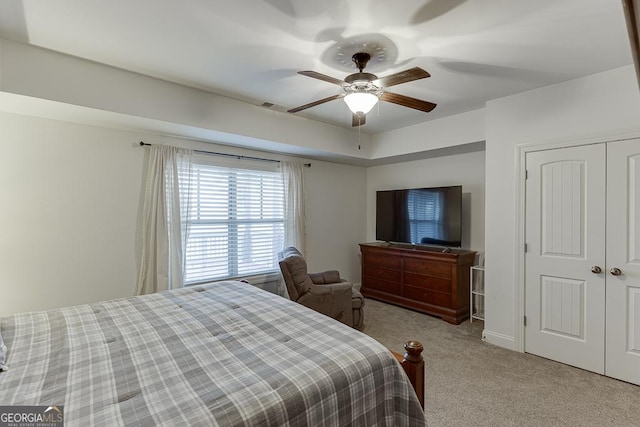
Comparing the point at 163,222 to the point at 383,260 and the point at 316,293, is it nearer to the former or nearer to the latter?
the point at 316,293

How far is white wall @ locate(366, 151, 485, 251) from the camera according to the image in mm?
3996

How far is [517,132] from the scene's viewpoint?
2.97 metres

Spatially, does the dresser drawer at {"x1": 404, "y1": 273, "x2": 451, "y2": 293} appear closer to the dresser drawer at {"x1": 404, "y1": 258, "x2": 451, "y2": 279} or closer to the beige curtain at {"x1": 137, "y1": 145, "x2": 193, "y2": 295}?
the dresser drawer at {"x1": 404, "y1": 258, "x2": 451, "y2": 279}

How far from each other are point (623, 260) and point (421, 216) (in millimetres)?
2124

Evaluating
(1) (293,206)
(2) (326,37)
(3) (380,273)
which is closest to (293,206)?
(1) (293,206)

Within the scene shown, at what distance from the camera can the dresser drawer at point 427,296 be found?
12.4ft

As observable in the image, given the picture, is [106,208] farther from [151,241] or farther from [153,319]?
[153,319]

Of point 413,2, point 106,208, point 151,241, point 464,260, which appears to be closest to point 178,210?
point 151,241

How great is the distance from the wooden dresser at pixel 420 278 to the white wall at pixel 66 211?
3.23 metres

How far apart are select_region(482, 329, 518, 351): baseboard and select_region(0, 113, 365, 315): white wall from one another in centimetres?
382

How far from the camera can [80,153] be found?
2.81 meters

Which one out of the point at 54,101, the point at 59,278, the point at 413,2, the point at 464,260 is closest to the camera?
the point at 413,2

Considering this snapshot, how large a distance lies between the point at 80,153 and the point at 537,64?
4.10 metres

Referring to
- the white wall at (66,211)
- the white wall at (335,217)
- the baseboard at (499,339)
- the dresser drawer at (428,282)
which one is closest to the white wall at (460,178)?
the white wall at (335,217)
